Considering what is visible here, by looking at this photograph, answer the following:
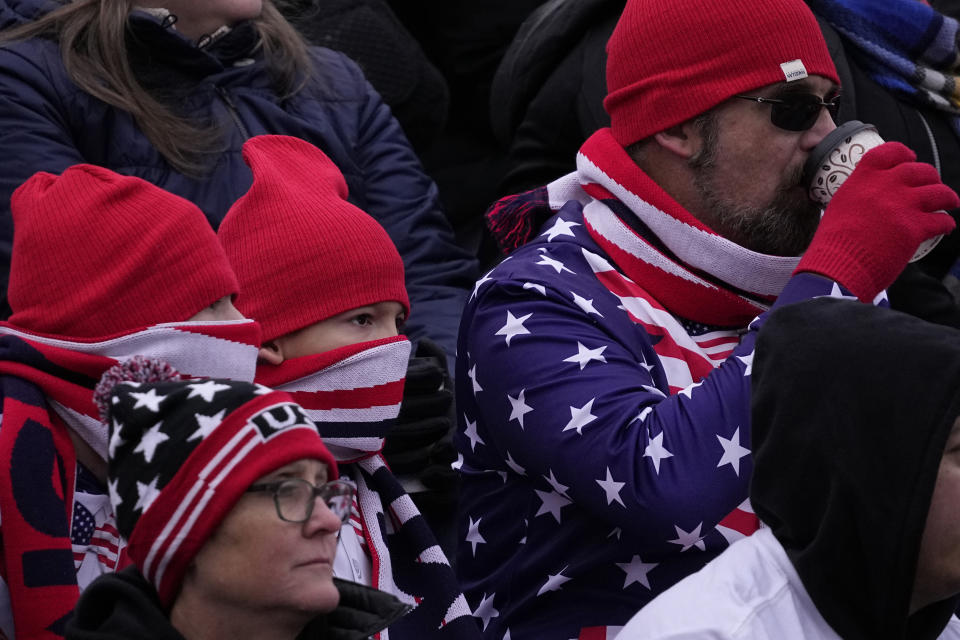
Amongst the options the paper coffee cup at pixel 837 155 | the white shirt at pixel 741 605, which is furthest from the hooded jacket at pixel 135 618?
the paper coffee cup at pixel 837 155

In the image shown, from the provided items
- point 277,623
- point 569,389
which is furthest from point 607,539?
point 277,623

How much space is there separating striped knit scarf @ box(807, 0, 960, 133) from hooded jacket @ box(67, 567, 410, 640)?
221cm

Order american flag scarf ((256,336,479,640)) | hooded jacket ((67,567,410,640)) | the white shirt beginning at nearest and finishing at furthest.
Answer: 1. hooded jacket ((67,567,410,640))
2. the white shirt
3. american flag scarf ((256,336,479,640))

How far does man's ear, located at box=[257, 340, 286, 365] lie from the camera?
2910 millimetres

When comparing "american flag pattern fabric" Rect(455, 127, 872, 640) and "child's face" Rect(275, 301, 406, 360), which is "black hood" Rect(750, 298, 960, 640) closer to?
"american flag pattern fabric" Rect(455, 127, 872, 640)

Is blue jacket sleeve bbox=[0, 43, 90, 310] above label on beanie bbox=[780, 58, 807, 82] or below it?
below

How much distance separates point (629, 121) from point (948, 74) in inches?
39.8

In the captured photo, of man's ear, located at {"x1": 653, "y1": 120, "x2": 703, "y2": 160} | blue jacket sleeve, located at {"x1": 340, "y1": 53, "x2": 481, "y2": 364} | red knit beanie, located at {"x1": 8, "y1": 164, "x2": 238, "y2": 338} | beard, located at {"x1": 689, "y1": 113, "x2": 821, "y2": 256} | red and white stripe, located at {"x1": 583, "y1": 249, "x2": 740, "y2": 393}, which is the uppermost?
red knit beanie, located at {"x1": 8, "y1": 164, "x2": 238, "y2": 338}

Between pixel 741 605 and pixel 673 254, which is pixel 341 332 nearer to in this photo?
pixel 673 254

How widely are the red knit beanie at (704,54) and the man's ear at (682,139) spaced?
0.09ft

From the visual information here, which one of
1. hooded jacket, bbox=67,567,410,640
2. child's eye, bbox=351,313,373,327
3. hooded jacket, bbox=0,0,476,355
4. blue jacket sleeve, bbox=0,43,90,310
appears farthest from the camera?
hooded jacket, bbox=0,0,476,355

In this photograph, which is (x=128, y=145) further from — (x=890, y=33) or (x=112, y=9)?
(x=890, y=33)

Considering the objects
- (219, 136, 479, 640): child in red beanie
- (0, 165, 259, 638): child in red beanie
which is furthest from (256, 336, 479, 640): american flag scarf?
(0, 165, 259, 638): child in red beanie

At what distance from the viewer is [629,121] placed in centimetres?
333
